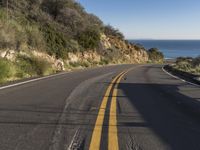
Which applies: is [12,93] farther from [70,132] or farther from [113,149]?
[113,149]

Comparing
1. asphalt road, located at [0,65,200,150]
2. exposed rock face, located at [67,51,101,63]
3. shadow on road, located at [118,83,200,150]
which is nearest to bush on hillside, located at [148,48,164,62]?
exposed rock face, located at [67,51,101,63]

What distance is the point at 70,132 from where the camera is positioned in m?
6.81

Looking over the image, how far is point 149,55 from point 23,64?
63.5 meters

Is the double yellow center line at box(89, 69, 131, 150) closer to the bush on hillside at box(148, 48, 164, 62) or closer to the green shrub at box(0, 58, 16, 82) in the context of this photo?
the green shrub at box(0, 58, 16, 82)

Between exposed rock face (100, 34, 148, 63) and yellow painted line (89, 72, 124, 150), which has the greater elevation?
yellow painted line (89, 72, 124, 150)

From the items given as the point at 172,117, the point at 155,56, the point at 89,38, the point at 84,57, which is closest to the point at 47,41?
the point at 84,57

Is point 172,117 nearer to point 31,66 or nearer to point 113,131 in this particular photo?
point 113,131

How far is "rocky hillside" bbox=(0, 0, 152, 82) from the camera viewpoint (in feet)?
70.8

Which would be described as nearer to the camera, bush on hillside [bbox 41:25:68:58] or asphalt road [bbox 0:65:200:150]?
asphalt road [bbox 0:65:200:150]

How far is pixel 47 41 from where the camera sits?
31.9m

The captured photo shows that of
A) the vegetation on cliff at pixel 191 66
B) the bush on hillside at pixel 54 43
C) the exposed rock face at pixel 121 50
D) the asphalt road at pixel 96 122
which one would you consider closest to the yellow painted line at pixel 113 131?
the asphalt road at pixel 96 122

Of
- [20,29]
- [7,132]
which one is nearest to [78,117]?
[7,132]

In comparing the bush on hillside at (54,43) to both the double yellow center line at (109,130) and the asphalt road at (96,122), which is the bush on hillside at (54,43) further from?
the double yellow center line at (109,130)

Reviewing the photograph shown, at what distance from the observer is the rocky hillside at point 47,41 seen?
21.6 m
